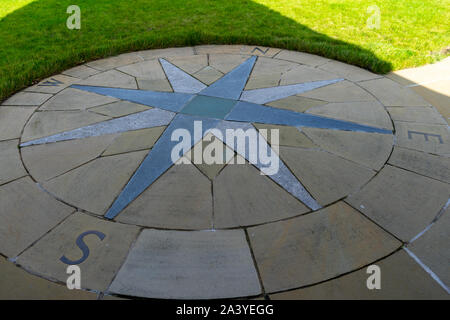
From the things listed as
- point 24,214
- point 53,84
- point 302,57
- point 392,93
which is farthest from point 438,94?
point 53,84

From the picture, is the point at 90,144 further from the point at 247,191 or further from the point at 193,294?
the point at 193,294

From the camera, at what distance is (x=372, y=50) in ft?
19.7

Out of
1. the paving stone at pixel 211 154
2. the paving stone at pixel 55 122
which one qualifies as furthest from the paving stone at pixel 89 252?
the paving stone at pixel 55 122

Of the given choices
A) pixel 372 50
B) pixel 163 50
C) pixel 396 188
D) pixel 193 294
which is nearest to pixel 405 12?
pixel 372 50

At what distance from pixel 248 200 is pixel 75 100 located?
9.83 ft

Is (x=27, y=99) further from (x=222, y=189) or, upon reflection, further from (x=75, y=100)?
(x=222, y=189)

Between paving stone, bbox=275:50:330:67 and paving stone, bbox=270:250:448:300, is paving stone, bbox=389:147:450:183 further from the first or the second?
paving stone, bbox=275:50:330:67

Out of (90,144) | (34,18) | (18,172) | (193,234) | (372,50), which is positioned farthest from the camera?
(34,18)

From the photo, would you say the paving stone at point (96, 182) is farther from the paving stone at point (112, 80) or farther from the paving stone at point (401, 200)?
the paving stone at point (401, 200)

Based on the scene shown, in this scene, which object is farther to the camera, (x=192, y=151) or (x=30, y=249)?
(x=192, y=151)

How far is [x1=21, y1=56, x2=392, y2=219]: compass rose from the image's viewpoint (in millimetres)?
3178

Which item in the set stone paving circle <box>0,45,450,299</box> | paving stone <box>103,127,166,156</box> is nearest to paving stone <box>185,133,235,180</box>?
stone paving circle <box>0,45,450,299</box>

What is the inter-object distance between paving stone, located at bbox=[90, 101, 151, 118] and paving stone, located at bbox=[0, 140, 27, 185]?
3.33ft

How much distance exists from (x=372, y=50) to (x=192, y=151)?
14.0 feet
